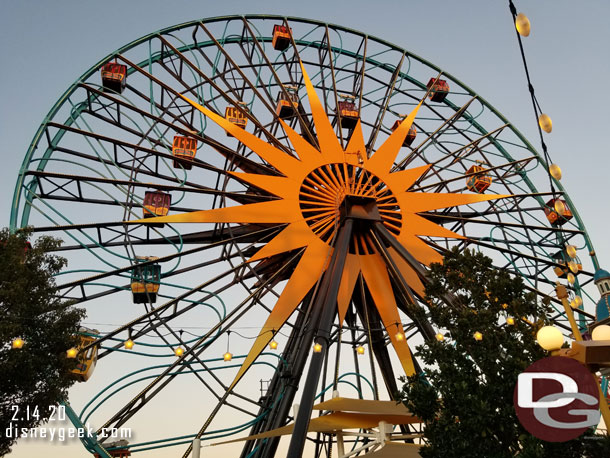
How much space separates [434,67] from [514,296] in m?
13.8

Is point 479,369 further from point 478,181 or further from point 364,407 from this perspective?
point 478,181

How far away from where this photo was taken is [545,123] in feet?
25.1

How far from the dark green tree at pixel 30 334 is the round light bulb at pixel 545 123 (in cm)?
830

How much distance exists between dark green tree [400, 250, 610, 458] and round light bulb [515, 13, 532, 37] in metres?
3.98

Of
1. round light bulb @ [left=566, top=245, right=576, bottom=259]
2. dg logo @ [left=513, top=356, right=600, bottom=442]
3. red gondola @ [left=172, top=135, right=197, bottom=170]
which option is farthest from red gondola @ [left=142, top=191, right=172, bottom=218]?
round light bulb @ [left=566, top=245, right=576, bottom=259]

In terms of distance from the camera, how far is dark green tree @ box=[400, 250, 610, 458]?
7516 mm

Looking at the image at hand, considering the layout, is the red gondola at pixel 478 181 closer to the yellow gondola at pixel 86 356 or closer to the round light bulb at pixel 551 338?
the yellow gondola at pixel 86 356

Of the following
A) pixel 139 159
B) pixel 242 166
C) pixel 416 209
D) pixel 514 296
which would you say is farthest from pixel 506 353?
pixel 139 159

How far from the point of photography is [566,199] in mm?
20328

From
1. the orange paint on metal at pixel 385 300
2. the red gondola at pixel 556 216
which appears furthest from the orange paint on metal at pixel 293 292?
the red gondola at pixel 556 216

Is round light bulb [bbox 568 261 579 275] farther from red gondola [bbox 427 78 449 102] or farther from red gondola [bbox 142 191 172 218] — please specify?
red gondola [bbox 142 191 172 218]

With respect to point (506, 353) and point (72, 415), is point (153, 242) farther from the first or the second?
point (506, 353)

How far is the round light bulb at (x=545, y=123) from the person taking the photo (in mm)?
7597

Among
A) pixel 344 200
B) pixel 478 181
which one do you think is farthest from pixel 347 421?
pixel 478 181
